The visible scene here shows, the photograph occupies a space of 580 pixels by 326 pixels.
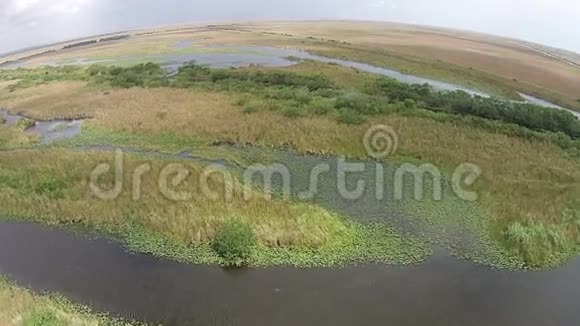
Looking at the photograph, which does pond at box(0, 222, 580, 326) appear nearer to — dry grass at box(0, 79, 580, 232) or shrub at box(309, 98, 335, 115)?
dry grass at box(0, 79, 580, 232)

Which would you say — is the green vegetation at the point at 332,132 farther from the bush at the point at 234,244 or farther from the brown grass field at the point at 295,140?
the bush at the point at 234,244

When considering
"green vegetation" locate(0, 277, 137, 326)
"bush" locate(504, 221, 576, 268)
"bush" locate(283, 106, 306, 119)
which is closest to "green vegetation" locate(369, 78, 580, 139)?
"bush" locate(283, 106, 306, 119)

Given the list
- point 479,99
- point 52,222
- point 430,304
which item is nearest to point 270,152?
point 52,222

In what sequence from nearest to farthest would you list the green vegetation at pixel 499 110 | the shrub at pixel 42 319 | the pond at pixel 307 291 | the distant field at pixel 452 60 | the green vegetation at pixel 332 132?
the shrub at pixel 42 319
the pond at pixel 307 291
the green vegetation at pixel 332 132
the green vegetation at pixel 499 110
the distant field at pixel 452 60

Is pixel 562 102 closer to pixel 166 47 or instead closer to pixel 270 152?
pixel 270 152

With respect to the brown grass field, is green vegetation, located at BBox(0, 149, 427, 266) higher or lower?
lower

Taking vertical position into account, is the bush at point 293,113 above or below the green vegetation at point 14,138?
above

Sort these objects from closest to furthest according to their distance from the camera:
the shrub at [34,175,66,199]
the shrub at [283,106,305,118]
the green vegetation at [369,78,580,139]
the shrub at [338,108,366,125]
Result: 1. the shrub at [34,175,66,199]
2. the shrub at [338,108,366,125]
3. the green vegetation at [369,78,580,139]
4. the shrub at [283,106,305,118]

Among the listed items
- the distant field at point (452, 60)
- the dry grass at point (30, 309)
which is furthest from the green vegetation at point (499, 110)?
the dry grass at point (30, 309)
